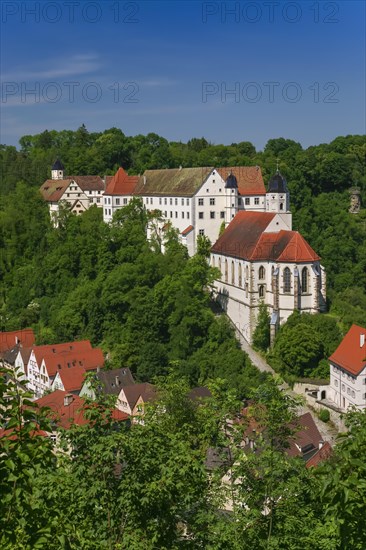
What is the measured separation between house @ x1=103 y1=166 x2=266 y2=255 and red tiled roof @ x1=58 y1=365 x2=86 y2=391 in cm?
985

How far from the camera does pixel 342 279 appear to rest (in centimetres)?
4584

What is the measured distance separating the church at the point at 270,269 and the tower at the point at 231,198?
183 centimetres

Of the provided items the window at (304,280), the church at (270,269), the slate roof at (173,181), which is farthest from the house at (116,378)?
the slate roof at (173,181)

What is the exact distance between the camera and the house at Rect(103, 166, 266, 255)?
4328cm

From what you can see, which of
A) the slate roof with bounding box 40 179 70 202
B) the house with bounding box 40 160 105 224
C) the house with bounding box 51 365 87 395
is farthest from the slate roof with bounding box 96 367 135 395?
the slate roof with bounding box 40 179 70 202

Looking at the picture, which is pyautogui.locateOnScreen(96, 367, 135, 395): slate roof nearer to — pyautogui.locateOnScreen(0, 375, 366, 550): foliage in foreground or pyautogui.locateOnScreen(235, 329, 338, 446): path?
pyautogui.locateOnScreen(235, 329, 338, 446): path

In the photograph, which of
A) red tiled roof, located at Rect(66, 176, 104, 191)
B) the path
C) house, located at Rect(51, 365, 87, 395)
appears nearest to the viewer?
the path

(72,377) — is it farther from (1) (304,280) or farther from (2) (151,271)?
(1) (304,280)

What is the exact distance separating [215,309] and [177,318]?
3.60m

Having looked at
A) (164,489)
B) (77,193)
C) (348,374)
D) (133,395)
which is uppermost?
(77,193)

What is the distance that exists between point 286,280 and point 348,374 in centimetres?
631

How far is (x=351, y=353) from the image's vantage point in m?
32.1

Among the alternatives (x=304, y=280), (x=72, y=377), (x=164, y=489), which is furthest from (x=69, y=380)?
(x=164, y=489)

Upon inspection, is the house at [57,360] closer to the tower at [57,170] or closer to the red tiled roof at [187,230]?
the red tiled roof at [187,230]
